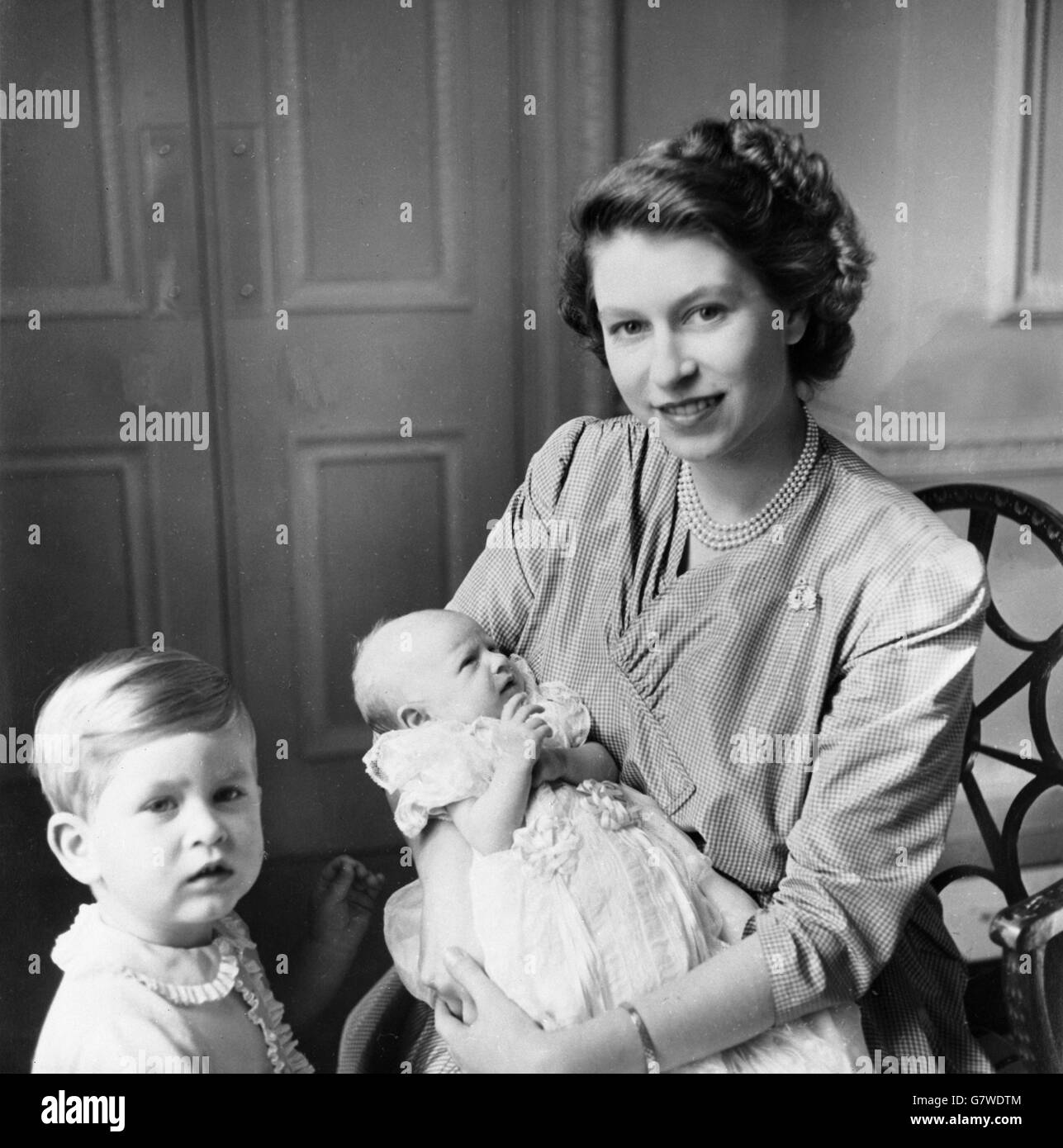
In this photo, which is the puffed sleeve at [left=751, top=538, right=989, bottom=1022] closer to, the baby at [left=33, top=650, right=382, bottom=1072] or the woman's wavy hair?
the woman's wavy hair

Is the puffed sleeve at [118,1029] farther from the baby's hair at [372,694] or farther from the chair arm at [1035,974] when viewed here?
the chair arm at [1035,974]

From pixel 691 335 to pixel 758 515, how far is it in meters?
0.22

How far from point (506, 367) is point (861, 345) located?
1.41 ft

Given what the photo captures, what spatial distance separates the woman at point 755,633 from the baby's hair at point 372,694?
0.47 feet

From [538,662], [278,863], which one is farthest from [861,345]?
[278,863]

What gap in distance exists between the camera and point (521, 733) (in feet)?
4.26

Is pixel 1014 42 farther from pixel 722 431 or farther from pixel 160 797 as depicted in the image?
pixel 160 797

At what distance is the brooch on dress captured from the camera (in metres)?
1.31

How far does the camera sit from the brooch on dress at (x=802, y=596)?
4.30 ft

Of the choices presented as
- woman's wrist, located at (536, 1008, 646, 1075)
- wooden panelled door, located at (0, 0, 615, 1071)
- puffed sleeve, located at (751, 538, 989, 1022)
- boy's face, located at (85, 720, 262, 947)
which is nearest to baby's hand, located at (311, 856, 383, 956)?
wooden panelled door, located at (0, 0, 615, 1071)

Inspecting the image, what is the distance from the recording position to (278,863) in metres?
1.47

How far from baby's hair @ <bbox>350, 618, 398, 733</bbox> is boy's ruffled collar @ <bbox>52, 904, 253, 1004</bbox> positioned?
280 millimetres

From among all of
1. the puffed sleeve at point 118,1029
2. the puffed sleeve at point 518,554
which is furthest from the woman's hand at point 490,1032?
the puffed sleeve at point 518,554
